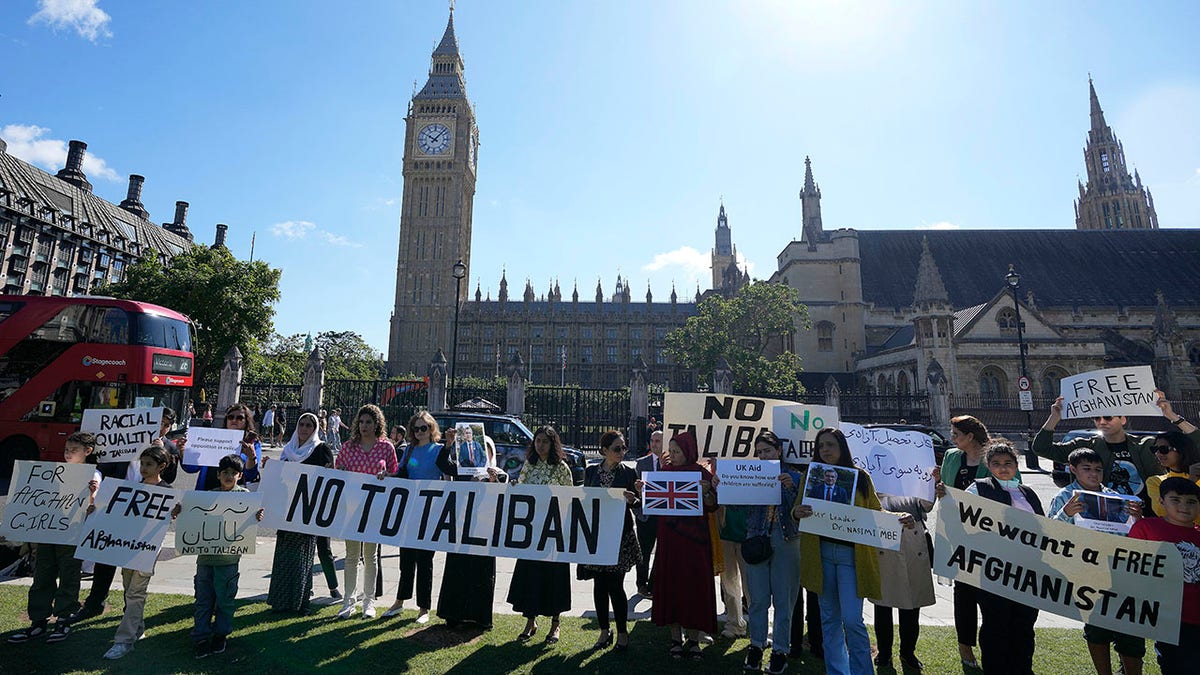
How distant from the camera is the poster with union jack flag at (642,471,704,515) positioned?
4.35m

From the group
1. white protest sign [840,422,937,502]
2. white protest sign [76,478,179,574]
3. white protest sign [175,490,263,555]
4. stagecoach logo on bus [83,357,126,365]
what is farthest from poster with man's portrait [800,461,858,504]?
stagecoach logo on bus [83,357,126,365]

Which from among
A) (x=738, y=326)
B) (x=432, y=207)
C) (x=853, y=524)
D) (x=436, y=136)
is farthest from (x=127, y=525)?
(x=436, y=136)

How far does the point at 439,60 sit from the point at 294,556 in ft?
253

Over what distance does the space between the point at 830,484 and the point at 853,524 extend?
0.30 metres

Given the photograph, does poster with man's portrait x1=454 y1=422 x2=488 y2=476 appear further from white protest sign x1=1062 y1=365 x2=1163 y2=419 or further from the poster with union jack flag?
white protest sign x1=1062 y1=365 x2=1163 y2=419

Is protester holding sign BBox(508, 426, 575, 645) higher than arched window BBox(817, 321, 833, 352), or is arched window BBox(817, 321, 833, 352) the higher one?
arched window BBox(817, 321, 833, 352)

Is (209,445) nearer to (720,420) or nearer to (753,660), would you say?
(720,420)

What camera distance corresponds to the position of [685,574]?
4328 mm

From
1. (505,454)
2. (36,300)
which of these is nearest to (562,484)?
(505,454)

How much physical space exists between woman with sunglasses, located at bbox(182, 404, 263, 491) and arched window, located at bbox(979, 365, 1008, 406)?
105ft

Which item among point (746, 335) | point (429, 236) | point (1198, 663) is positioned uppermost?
point (429, 236)

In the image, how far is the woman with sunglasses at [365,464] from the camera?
5.00 m

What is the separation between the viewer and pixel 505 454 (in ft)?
37.8

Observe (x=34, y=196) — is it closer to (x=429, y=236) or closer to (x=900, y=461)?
(x=429, y=236)
